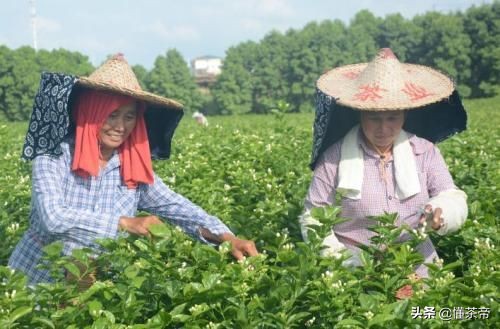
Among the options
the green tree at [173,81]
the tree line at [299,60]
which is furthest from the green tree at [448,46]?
the green tree at [173,81]

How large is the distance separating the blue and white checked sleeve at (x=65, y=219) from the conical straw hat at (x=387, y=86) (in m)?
1.16

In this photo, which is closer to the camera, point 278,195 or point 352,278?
point 352,278

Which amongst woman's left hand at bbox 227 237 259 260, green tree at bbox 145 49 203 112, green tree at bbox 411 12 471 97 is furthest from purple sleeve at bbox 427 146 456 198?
green tree at bbox 145 49 203 112

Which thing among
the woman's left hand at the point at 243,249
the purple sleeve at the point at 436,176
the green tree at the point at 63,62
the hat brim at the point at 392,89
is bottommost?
the woman's left hand at the point at 243,249

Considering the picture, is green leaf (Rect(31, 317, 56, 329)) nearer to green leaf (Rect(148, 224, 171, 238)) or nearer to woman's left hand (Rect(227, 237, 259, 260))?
green leaf (Rect(148, 224, 171, 238))

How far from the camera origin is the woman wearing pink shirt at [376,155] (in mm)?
3070

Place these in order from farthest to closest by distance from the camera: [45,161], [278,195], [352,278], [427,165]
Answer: [278,195], [427,165], [45,161], [352,278]

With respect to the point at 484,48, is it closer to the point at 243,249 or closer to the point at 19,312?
the point at 243,249

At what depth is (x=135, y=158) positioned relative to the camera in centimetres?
320

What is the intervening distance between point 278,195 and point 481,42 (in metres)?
56.4

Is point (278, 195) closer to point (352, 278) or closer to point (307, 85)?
point (352, 278)

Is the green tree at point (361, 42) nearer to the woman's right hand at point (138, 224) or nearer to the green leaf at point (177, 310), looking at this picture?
the woman's right hand at point (138, 224)

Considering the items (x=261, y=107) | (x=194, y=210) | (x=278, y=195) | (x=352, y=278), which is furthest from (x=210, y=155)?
(x=261, y=107)

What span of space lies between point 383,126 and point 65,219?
1.43 meters
